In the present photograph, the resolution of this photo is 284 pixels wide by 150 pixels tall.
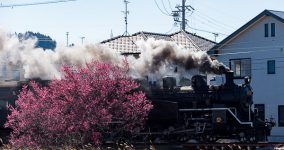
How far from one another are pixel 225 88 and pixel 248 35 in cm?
1760

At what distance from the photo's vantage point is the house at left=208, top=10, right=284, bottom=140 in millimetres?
35875

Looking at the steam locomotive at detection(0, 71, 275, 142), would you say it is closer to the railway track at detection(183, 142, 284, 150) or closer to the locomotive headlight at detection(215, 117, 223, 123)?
the locomotive headlight at detection(215, 117, 223, 123)

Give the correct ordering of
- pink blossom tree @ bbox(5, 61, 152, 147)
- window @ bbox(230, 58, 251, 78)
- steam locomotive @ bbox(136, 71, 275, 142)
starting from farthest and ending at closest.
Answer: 1. window @ bbox(230, 58, 251, 78)
2. steam locomotive @ bbox(136, 71, 275, 142)
3. pink blossom tree @ bbox(5, 61, 152, 147)

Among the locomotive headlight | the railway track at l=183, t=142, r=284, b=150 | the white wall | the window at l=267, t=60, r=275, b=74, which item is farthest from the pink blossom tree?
the window at l=267, t=60, r=275, b=74

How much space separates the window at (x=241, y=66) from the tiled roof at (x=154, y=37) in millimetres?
4838

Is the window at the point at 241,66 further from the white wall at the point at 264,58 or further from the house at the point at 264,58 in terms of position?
the white wall at the point at 264,58

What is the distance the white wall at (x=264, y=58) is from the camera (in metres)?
35.9

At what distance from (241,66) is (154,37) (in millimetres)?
9112

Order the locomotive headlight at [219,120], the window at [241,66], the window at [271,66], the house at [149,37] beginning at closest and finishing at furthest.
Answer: the locomotive headlight at [219,120], the window at [271,66], the window at [241,66], the house at [149,37]

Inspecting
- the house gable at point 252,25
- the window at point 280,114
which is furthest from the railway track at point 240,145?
the house gable at point 252,25

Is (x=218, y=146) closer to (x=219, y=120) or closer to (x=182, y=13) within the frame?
(x=219, y=120)

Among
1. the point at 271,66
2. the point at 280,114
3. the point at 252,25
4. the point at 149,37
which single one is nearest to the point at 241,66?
the point at 271,66

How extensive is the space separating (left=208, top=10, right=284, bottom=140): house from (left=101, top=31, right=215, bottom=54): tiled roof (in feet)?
15.7

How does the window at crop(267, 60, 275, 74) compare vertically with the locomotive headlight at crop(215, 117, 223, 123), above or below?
above
